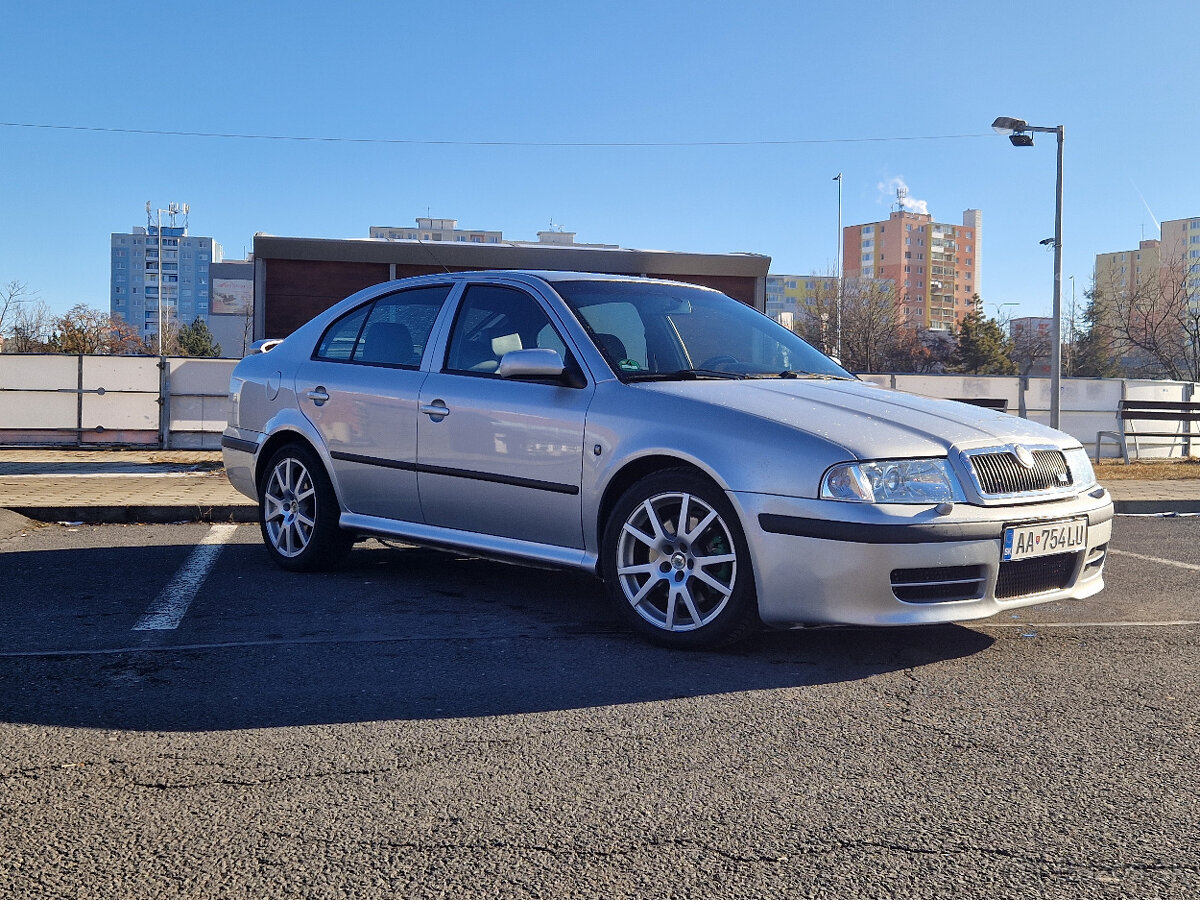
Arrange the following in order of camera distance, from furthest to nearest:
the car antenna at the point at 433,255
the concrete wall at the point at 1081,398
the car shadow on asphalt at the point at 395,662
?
the concrete wall at the point at 1081,398
the car antenna at the point at 433,255
the car shadow on asphalt at the point at 395,662

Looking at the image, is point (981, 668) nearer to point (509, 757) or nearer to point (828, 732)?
point (828, 732)

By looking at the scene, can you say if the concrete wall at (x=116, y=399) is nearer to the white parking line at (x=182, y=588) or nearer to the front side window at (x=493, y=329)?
the white parking line at (x=182, y=588)

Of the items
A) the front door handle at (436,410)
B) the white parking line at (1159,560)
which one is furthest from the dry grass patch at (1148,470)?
the front door handle at (436,410)

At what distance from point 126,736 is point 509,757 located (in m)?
1.12

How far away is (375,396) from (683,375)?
1689mm

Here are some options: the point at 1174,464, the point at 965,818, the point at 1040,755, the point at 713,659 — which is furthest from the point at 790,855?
the point at 1174,464

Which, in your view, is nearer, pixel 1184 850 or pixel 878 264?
pixel 1184 850

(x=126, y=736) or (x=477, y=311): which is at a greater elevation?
(x=477, y=311)

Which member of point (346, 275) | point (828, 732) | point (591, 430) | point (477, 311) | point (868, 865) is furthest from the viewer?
point (346, 275)

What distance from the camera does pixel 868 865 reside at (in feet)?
8.33

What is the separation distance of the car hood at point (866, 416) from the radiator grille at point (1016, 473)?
0.06 m

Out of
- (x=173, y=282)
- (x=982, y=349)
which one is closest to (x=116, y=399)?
(x=982, y=349)

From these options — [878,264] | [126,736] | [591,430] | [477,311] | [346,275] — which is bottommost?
[126,736]

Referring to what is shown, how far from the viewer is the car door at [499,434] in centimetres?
507
